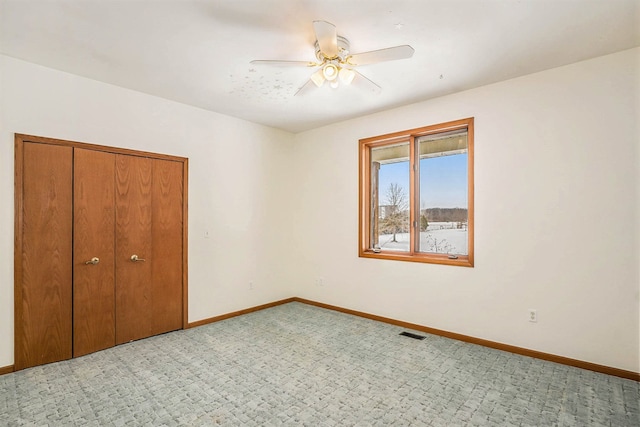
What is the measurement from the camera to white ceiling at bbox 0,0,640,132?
2.13 metres

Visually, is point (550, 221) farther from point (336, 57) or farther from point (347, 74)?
point (336, 57)

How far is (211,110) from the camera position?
4188mm

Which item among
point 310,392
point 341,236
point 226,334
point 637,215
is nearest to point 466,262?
point 637,215

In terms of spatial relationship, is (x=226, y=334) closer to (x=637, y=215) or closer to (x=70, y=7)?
(x=70, y=7)

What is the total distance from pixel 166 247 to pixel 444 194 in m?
3.38

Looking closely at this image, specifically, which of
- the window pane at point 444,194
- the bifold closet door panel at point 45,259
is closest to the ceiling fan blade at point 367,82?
the window pane at point 444,194

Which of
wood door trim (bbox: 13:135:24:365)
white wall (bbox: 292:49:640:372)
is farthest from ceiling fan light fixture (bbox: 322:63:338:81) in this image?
wood door trim (bbox: 13:135:24:365)

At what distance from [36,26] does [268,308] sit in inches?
156

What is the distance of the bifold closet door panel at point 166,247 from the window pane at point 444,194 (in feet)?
9.85

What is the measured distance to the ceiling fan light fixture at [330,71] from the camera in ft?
8.29

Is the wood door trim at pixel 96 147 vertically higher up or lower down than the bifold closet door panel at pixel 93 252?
higher up

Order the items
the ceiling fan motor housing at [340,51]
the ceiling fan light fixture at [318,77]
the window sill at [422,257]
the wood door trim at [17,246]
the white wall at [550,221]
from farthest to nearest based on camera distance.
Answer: the window sill at [422,257] < the wood door trim at [17,246] < the white wall at [550,221] < the ceiling fan light fixture at [318,77] < the ceiling fan motor housing at [340,51]

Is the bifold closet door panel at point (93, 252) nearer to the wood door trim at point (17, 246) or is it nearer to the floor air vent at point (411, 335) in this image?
the wood door trim at point (17, 246)

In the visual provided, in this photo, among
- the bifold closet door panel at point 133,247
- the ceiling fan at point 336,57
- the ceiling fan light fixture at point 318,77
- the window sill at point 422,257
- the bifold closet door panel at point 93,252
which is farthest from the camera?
the window sill at point 422,257
